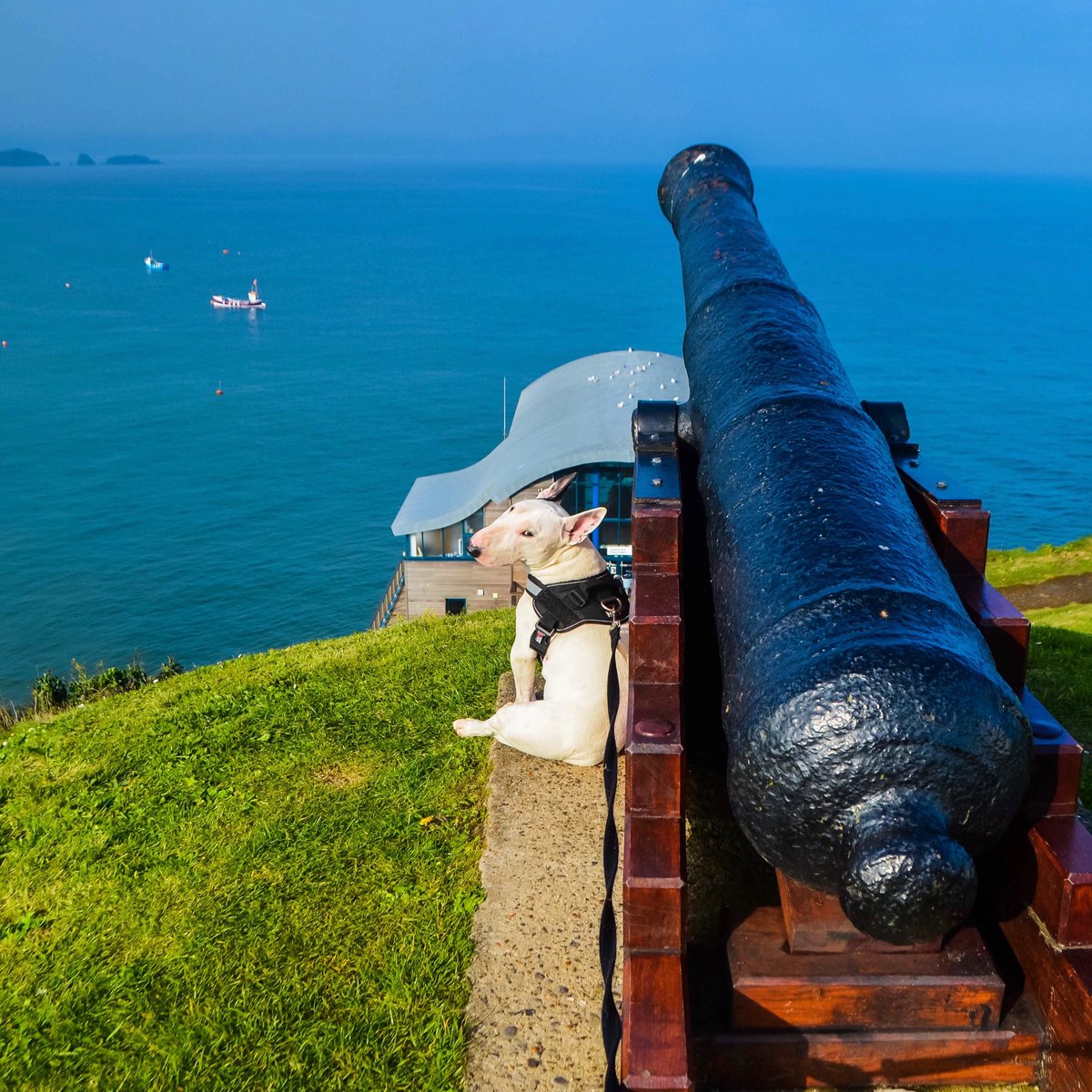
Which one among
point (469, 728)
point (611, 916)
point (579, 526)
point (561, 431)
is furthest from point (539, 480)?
point (611, 916)

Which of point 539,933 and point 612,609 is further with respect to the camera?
point 612,609

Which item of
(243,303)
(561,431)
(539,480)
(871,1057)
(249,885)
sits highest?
(871,1057)

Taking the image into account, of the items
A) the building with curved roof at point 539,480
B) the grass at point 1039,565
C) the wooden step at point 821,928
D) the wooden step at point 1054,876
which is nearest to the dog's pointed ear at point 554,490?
the wooden step at point 821,928

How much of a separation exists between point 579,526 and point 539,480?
16.8 m

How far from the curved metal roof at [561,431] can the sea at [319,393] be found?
10761mm

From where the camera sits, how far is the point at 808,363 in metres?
4.23

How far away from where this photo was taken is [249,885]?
5246mm

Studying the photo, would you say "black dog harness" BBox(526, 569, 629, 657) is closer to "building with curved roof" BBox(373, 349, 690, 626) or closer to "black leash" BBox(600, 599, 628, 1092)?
"black leash" BBox(600, 599, 628, 1092)

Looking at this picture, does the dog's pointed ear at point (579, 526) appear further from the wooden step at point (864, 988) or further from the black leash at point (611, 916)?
the wooden step at point (864, 988)

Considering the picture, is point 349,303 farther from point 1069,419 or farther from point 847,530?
point 847,530

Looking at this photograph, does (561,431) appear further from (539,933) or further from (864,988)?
(864,988)

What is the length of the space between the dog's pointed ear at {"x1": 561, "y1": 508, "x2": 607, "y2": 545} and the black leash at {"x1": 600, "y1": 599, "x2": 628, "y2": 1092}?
313 mm

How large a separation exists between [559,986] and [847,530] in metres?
2.08

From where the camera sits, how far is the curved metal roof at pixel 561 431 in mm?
21984
